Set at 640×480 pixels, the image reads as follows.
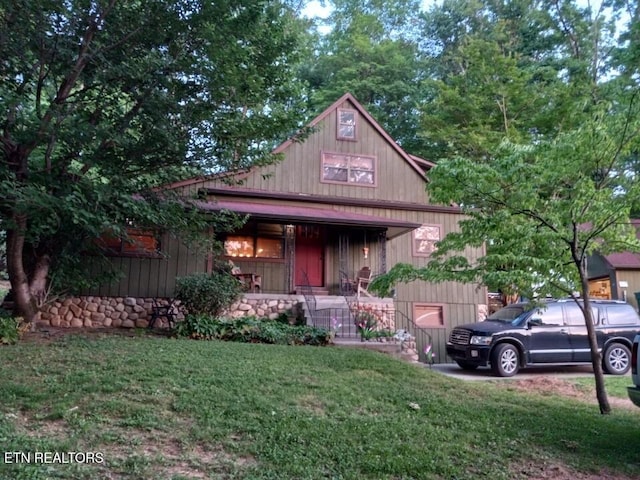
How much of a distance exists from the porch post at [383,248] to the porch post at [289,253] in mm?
2567

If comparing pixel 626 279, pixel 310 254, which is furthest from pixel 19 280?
pixel 626 279

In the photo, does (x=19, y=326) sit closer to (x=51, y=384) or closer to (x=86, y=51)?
(x=51, y=384)

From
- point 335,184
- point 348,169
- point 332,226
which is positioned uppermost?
point 348,169

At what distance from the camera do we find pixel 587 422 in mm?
6047

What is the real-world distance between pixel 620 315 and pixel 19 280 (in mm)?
12863

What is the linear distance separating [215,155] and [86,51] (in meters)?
2.73

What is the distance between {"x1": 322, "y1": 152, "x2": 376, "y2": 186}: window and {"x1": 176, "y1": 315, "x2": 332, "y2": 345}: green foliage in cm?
590

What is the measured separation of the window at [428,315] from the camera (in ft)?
49.4

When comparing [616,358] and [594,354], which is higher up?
[594,354]

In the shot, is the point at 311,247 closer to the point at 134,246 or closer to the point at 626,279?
Result: the point at 134,246

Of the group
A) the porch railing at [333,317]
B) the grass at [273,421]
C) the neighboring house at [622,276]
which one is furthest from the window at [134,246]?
the neighboring house at [622,276]

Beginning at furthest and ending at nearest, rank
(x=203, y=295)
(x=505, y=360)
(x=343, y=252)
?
(x=343, y=252)
(x=203, y=295)
(x=505, y=360)

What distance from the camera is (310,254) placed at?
14672 millimetres

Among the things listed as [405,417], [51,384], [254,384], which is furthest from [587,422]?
[51,384]
